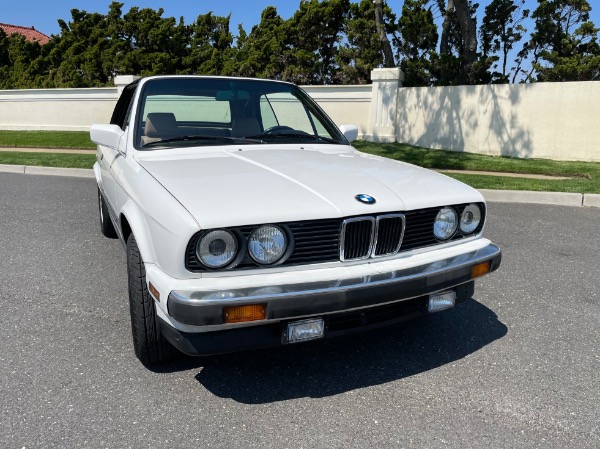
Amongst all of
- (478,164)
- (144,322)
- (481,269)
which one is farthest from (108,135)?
(478,164)

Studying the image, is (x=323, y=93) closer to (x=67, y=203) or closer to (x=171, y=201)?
(x=67, y=203)

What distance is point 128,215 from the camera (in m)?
3.00

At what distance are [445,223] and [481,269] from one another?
320 mm

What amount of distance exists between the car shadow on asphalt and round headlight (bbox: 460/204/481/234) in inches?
28.4

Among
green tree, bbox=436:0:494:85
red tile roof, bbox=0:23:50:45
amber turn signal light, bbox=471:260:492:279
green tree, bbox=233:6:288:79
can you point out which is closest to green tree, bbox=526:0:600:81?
green tree, bbox=436:0:494:85

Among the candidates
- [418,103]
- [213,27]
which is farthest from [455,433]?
[213,27]

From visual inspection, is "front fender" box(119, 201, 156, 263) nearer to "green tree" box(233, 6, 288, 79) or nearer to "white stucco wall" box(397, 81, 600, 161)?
"white stucco wall" box(397, 81, 600, 161)

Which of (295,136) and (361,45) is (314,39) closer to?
(361,45)

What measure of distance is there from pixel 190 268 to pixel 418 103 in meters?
13.3

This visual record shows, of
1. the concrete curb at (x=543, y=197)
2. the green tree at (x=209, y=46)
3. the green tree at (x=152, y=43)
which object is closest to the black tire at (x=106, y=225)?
the concrete curb at (x=543, y=197)

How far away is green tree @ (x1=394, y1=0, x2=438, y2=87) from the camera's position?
56.0 ft

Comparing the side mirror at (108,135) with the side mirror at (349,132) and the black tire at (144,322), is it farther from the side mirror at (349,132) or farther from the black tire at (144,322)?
the side mirror at (349,132)

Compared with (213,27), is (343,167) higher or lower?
lower

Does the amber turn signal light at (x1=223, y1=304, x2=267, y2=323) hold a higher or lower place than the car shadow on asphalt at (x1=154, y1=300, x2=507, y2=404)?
higher
